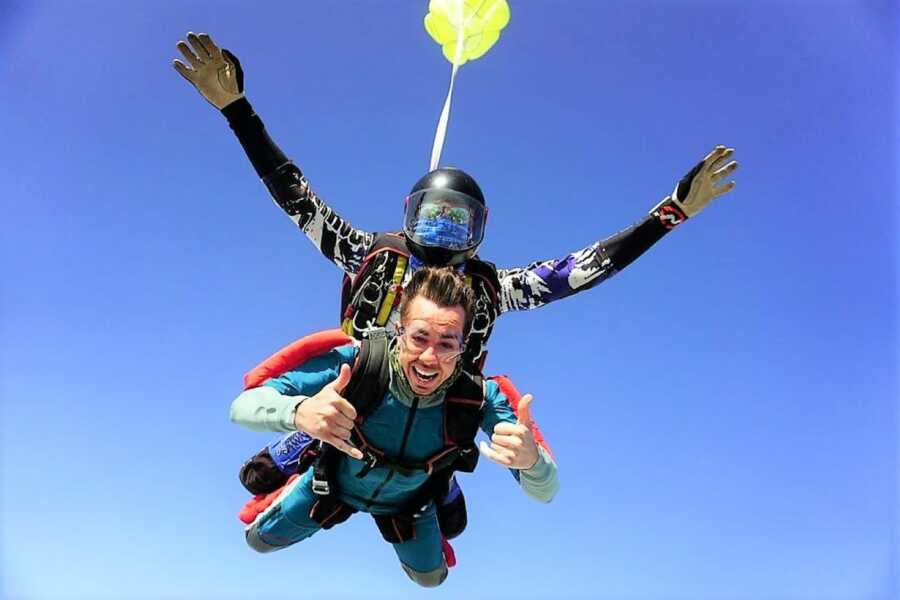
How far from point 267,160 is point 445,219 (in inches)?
37.8

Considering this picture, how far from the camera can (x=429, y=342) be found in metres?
Answer: 2.89

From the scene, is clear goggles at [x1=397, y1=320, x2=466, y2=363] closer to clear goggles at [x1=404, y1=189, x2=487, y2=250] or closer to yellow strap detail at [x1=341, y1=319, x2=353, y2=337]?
clear goggles at [x1=404, y1=189, x2=487, y2=250]

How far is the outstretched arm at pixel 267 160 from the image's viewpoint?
3.63 meters

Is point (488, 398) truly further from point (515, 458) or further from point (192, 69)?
point (192, 69)

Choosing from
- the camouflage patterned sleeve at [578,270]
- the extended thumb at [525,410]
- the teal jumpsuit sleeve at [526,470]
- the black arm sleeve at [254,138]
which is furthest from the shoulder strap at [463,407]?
the black arm sleeve at [254,138]

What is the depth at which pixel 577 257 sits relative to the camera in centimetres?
395

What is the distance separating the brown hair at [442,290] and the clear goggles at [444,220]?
358 mm

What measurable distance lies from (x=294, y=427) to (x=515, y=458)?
786mm

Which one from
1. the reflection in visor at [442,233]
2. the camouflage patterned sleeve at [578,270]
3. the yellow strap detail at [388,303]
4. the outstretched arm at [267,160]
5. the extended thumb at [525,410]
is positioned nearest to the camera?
the extended thumb at [525,410]

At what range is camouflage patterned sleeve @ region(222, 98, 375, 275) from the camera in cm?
369

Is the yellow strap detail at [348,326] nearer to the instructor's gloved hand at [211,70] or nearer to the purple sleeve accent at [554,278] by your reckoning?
the purple sleeve accent at [554,278]

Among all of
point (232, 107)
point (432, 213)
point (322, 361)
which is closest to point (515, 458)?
point (322, 361)

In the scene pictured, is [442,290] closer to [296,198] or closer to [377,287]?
[377,287]

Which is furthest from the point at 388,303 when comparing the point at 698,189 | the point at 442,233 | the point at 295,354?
the point at 698,189
